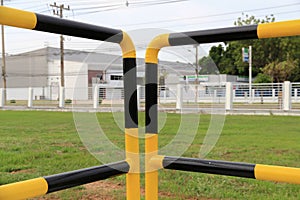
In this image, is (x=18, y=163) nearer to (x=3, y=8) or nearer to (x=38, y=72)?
(x=3, y=8)

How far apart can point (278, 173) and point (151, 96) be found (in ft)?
2.25

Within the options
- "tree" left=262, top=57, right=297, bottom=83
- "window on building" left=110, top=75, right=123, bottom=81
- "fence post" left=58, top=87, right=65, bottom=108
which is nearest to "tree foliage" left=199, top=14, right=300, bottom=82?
"tree" left=262, top=57, right=297, bottom=83

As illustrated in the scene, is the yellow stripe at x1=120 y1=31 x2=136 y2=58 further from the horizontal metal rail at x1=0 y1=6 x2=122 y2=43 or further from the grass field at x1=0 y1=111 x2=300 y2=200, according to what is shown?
the grass field at x1=0 y1=111 x2=300 y2=200

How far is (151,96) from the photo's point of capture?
6.21 ft

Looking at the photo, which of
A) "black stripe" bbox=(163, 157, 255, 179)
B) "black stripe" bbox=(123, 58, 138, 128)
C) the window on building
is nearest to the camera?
"black stripe" bbox=(163, 157, 255, 179)

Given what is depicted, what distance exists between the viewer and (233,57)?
3972cm

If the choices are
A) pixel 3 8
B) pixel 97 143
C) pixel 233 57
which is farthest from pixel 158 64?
pixel 233 57

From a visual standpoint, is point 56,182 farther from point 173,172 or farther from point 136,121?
point 173,172

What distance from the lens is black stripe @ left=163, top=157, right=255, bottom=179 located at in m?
1.62

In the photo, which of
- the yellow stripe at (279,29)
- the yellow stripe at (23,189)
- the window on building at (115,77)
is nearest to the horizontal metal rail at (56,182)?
the yellow stripe at (23,189)

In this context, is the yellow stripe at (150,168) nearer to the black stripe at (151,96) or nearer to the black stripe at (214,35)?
the black stripe at (151,96)

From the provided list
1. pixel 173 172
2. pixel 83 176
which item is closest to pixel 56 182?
pixel 83 176

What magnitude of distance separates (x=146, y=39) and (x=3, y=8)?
2.53 feet

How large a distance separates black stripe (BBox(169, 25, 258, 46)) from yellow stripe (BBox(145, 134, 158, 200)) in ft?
1.54
